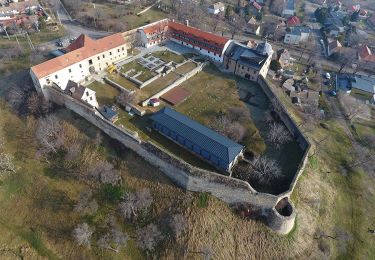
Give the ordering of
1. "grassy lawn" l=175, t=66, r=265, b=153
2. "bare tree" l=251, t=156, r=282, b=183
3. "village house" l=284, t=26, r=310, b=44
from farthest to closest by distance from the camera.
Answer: "village house" l=284, t=26, r=310, b=44
"grassy lawn" l=175, t=66, r=265, b=153
"bare tree" l=251, t=156, r=282, b=183

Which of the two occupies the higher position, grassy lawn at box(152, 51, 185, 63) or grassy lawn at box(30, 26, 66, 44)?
grassy lawn at box(152, 51, 185, 63)

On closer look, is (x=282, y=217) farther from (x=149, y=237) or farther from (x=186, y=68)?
(x=186, y=68)

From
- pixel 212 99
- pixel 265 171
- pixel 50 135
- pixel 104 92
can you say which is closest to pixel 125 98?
pixel 104 92

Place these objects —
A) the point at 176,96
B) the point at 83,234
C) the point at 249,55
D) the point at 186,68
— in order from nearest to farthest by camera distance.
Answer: the point at 83,234 < the point at 176,96 < the point at 249,55 < the point at 186,68

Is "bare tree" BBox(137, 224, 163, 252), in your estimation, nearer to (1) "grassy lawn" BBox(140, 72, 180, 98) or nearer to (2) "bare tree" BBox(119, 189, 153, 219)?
(2) "bare tree" BBox(119, 189, 153, 219)

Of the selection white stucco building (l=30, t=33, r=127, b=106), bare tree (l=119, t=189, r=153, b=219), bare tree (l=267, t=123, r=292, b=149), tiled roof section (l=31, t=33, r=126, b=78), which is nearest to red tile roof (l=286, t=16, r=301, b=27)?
white stucco building (l=30, t=33, r=127, b=106)

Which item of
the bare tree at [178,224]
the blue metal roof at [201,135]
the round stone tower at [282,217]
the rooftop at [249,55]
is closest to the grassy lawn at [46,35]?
the rooftop at [249,55]
